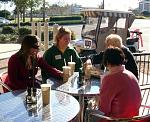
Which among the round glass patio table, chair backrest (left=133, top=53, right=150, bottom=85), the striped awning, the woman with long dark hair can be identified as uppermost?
the striped awning

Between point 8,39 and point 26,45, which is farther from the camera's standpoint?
point 8,39

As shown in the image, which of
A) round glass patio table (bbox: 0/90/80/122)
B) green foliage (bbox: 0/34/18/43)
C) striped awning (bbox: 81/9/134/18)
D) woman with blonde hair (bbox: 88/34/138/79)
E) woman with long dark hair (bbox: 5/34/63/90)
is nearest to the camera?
round glass patio table (bbox: 0/90/80/122)

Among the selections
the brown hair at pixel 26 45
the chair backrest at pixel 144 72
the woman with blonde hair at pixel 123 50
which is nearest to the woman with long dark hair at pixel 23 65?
the brown hair at pixel 26 45

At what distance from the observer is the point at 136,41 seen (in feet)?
46.6

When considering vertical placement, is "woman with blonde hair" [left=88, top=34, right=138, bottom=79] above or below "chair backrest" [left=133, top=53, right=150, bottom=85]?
above

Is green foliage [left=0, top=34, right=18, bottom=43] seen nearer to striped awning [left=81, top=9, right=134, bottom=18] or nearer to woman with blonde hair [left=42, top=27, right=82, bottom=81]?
striped awning [left=81, top=9, right=134, bottom=18]

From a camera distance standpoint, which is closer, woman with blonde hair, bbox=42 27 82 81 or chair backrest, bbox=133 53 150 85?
woman with blonde hair, bbox=42 27 82 81

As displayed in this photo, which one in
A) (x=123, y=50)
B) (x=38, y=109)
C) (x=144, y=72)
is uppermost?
(x=123, y=50)

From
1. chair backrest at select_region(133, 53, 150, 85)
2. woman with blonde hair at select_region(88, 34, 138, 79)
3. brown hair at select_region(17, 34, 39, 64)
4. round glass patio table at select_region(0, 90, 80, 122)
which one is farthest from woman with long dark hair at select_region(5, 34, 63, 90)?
chair backrest at select_region(133, 53, 150, 85)

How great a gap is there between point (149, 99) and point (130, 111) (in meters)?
3.41

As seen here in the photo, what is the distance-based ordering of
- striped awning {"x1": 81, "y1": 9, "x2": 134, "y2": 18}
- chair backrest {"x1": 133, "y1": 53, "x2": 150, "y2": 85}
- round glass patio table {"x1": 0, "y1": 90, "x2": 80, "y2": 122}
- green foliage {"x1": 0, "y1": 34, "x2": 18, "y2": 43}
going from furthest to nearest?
green foliage {"x1": 0, "y1": 34, "x2": 18, "y2": 43}, striped awning {"x1": 81, "y1": 9, "x2": 134, "y2": 18}, chair backrest {"x1": 133, "y1": 53, "x2": 150, "y2": 85}, round glass patio table {"x1": 0, "y1": 90, "x2": 80, "y2": 122}

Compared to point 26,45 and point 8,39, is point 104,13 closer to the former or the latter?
point 8,39

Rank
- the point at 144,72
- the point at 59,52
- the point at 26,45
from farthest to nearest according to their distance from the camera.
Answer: the point at 144,72 < the point at 59,52 < the point at 26,45

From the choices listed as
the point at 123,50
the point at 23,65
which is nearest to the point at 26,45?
the point at 23,65
